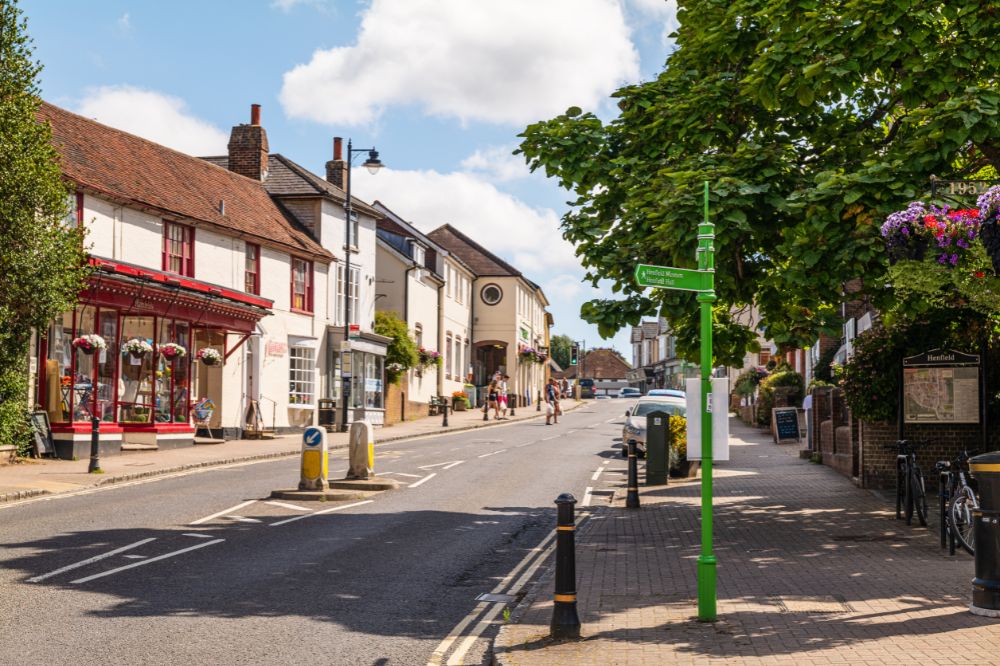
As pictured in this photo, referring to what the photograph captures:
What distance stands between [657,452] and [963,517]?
9.39 meters

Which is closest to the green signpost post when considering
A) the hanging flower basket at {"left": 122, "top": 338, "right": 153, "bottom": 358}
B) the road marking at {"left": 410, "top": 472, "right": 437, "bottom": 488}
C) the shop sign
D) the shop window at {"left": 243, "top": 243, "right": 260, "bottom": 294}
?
the road marking at {"left": 410, "top": 472, "right": 437, "bottom": 488}

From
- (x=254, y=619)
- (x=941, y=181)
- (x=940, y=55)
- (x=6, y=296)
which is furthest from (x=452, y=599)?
(x=6, y=296)

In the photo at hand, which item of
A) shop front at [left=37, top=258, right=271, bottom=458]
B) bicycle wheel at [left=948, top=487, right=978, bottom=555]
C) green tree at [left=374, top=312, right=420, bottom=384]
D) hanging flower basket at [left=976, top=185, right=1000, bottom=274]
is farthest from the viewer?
green tree at [left=374, top=312, right=420, bottom=384]

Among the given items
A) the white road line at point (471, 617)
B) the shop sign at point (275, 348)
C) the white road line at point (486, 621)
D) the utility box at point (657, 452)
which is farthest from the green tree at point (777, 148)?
the shop sign at point (275, 348)

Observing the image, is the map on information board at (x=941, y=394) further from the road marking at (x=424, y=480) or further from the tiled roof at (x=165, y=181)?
the tiled roof at (x=165, y=181)

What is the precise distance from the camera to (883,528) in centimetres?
1376

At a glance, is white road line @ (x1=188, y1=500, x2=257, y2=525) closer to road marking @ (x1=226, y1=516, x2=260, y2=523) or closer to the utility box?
road marking @ (x1=226, y1=516, x2=260, y2=523)

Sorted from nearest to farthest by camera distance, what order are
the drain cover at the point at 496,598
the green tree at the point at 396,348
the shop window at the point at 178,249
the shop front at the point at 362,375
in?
the drain cover at the point at 496,598
the shop window at the point at 178,249
the shop front at the point at 362,375
the green tree at the point at 396,348

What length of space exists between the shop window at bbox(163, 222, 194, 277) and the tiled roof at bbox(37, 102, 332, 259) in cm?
49

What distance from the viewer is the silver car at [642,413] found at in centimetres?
2672

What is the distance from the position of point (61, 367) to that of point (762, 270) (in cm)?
1684

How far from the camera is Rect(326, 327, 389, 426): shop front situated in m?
37.8

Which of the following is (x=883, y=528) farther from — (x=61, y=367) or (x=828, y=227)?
(x=61, y=367)

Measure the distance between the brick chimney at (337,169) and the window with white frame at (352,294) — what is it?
21.9 ft
